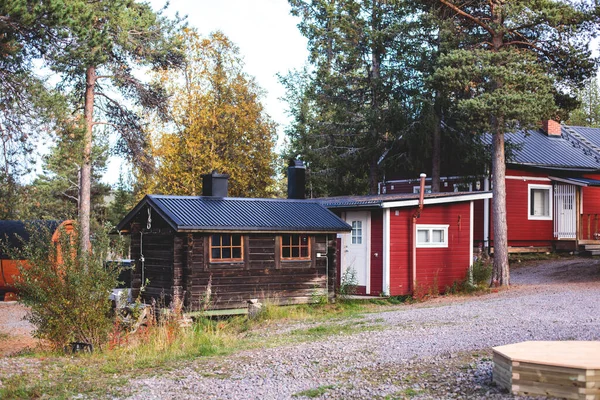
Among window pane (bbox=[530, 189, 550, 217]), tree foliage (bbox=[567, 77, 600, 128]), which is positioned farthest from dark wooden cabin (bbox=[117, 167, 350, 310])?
tree foliage (bbox=[567, 77, 600, 128])

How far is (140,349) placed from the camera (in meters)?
11.8

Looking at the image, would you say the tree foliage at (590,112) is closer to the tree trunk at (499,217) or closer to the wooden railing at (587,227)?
the wooden railing at (587,227)

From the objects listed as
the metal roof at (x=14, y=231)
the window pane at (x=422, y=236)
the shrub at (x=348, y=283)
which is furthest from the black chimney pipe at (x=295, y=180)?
the metal roof at (x=14, y=231)

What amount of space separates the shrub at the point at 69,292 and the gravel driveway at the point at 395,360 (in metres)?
2.36

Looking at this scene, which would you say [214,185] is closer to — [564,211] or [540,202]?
[540,202]

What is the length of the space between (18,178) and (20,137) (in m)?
1.35

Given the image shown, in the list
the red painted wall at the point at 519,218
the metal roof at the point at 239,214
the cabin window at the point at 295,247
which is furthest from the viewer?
the red painted wall at the point at 519,218

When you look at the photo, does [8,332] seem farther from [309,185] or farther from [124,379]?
[309,185]

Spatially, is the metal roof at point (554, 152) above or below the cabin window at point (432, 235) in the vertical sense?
above

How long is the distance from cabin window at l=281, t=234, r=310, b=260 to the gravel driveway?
3.53 meters

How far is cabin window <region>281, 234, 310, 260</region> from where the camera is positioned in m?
19.0

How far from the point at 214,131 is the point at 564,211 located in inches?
622

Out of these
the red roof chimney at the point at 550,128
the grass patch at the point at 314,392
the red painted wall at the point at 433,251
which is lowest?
Result: the grass patch at the point at 314,392

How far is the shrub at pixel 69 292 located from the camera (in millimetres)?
11859
